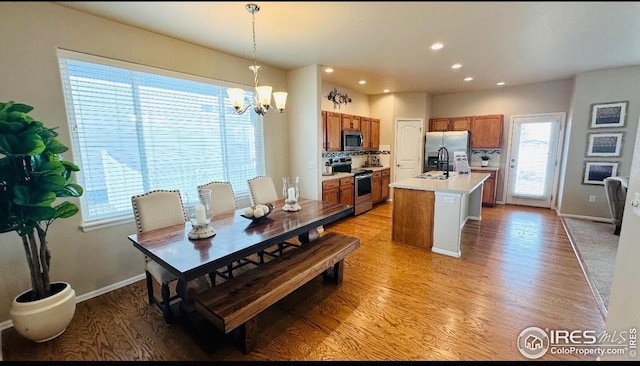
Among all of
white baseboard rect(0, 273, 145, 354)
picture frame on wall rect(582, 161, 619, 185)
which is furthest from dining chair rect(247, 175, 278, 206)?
picture frame on wall rect(582, 161, 619, 185)

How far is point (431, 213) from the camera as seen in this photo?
335cm

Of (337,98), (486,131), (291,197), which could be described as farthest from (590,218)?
(291,197)

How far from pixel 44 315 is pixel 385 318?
8.02ft

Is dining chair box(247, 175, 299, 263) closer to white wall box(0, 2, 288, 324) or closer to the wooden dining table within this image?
the wooden dining table

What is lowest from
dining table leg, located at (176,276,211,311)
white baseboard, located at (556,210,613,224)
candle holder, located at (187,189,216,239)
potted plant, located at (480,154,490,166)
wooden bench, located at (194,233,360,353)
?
white baseboard, located at (556,210,613,224)

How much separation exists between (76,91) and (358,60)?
302 centimetres

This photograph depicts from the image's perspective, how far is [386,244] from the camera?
11.8ft

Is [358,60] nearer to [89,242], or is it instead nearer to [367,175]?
[367,175]

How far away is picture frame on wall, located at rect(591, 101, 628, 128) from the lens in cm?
413

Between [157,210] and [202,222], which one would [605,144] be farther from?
[157,210]

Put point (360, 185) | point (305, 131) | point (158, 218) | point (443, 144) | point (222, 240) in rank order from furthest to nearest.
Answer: point (443, 144) → point (360, 185) → point (305, 131) → point (158, 218) → point (222, 240)

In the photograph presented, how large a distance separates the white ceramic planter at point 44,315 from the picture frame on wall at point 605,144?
22.9 ft

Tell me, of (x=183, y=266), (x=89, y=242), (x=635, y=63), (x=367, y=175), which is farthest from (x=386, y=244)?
(x=635, y=63)

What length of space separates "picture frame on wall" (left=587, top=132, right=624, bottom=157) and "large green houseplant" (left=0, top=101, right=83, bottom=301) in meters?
6.84
